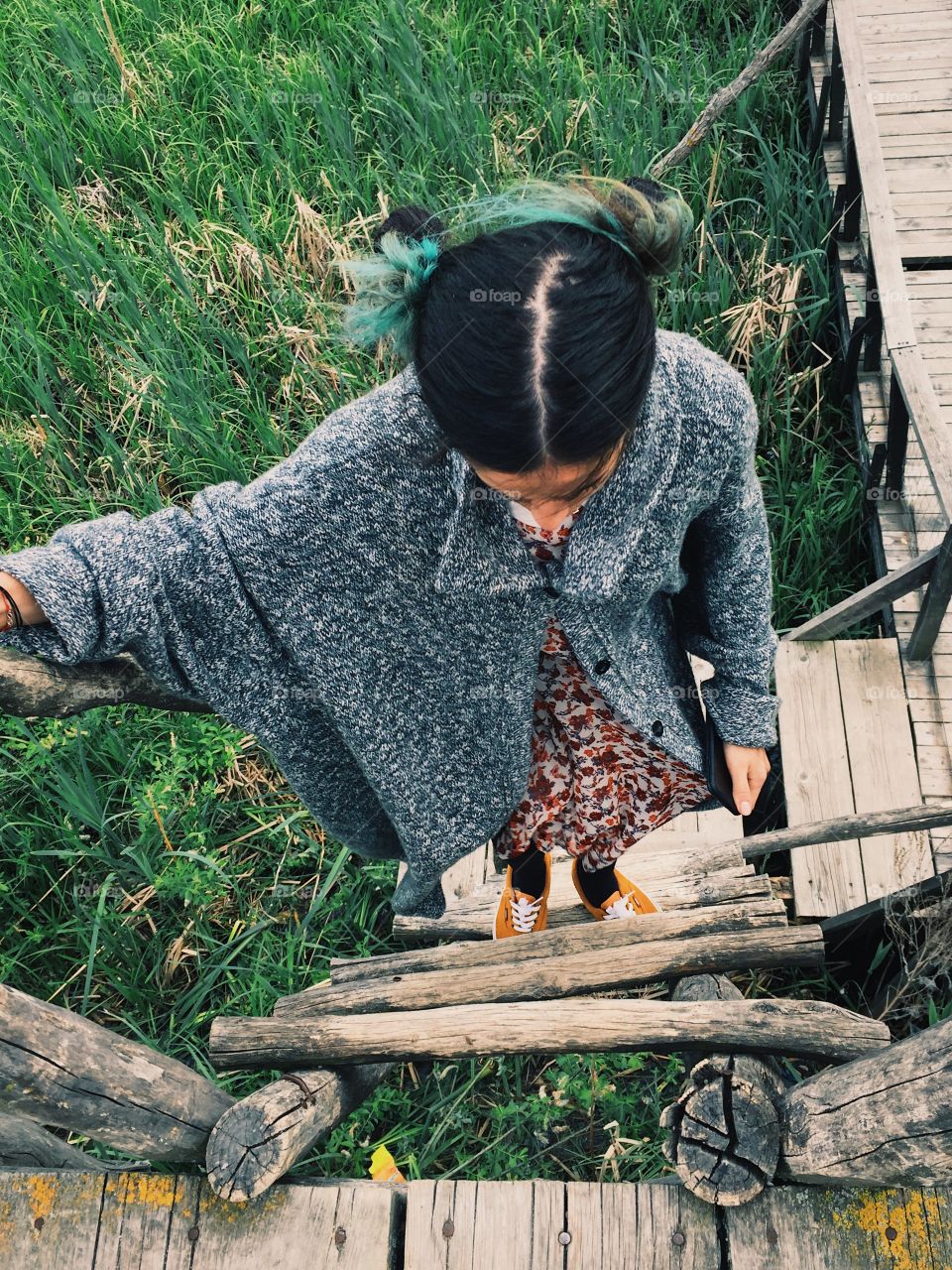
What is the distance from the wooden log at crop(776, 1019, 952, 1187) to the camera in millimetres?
1413

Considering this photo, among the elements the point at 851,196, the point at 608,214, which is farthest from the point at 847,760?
the point at 608,214

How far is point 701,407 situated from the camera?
149cm

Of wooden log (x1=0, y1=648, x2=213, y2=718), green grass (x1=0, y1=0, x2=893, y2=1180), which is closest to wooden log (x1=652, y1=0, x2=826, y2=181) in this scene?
green grass (x1=0, y1=0, x2=893, y2=1180)

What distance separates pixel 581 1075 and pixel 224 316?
118 inches

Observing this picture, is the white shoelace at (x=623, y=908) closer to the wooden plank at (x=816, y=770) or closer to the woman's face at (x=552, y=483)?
the wooden plank at (x=816, y=770)

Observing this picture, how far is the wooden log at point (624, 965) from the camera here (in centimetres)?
196

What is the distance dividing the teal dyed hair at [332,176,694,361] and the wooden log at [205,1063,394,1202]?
127 cm

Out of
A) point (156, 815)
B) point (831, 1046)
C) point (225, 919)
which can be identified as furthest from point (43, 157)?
point (831, 1046)

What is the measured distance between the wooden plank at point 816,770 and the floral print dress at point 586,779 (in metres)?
1.04

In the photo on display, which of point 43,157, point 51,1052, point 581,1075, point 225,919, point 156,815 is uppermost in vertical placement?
point 43,157

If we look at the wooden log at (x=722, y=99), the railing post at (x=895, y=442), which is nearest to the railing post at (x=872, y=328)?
the railing post at (x=895, y=442)

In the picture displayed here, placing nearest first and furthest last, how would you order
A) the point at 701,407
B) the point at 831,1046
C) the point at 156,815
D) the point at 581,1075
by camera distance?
the point at 701,407 → the point at 831,1046 → the point at 581,1075 → the point at 156,815

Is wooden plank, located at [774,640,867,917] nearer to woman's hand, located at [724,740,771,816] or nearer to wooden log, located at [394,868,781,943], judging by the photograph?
wooden log, located at [394,868,781,943]

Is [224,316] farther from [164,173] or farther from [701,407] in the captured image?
[701,407]
